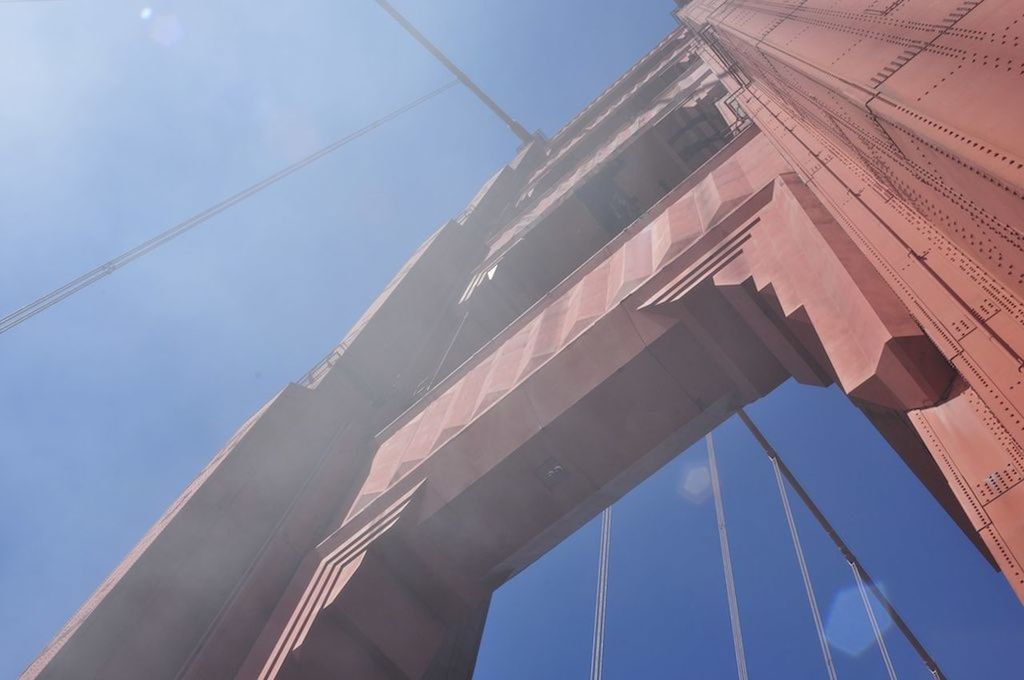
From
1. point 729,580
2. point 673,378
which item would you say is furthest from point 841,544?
point 673,378

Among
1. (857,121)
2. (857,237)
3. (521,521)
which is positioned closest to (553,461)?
(521,521)

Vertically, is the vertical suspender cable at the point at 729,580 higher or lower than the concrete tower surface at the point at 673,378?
lower

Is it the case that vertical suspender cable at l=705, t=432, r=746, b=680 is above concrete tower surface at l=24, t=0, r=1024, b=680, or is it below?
below

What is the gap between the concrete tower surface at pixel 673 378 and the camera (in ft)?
10.8

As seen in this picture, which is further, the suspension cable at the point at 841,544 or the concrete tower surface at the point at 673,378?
the suspension cable at the point at 841,544

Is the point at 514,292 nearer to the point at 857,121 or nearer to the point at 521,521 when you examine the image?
the point at 521,521

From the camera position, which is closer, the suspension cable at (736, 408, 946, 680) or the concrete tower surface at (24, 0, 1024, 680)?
the concrete tower surface at (24, 0, 1024, 680)

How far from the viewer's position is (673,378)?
7953 millimetres

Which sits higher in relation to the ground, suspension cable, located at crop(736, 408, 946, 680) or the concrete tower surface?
the concrete tower surface

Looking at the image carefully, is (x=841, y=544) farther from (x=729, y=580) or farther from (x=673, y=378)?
(x=673, y=378)

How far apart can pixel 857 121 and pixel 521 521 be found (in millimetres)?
6628

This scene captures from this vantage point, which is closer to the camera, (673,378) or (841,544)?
(673,378)

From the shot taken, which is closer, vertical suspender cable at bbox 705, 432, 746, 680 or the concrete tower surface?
the concrete tower surface

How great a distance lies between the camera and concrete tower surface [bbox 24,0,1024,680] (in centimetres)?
328
